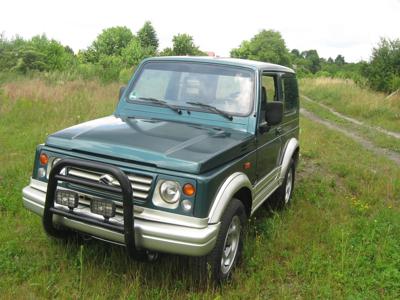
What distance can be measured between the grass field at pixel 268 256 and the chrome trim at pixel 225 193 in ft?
2.10

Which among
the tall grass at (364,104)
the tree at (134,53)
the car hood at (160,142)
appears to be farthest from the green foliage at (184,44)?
the car hood at (160,142)

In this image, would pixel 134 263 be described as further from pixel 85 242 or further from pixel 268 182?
pixel 268 182

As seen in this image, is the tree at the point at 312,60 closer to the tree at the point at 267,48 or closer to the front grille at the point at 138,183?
the tree at the point at 267,48

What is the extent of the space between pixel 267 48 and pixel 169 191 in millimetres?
74542

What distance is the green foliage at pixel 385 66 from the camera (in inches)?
838

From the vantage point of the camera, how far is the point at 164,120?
13.2 ft

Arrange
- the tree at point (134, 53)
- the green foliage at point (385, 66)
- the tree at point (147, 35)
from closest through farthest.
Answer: the green foliage at point (385, 66) → the tree at point (134, 53) → the tree at point (147, 35)

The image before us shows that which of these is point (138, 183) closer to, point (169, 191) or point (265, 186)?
point (169, 191)

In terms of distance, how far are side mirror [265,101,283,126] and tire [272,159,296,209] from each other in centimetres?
134

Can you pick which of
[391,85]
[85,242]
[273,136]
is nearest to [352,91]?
[391,85]

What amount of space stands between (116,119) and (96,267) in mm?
1419

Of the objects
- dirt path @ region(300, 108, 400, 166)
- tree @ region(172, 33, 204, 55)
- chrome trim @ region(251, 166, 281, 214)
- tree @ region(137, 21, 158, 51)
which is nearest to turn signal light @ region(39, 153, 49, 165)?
chrome trim @ region(251, 166, 281, 214)

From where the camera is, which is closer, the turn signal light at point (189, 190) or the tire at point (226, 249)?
the turn signal light at point (189, 190)

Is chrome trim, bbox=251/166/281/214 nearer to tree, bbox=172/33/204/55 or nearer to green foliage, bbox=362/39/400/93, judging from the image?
green foliage, bbox=362/39/400/93
